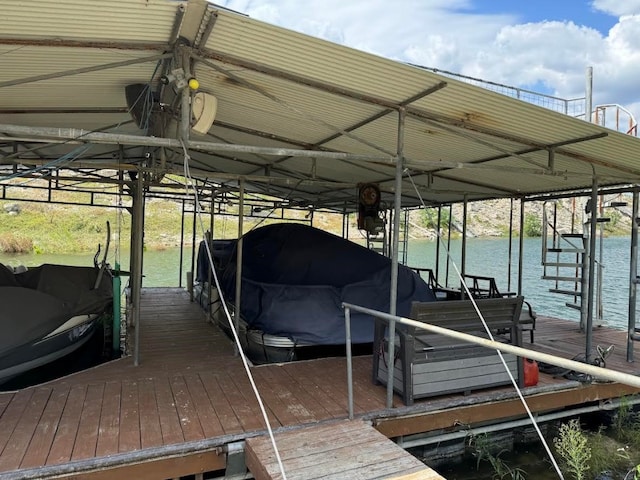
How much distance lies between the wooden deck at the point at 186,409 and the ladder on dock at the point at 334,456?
0.15m

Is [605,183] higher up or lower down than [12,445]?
higher up

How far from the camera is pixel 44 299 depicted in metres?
5.23

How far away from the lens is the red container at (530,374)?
4305 millimetres

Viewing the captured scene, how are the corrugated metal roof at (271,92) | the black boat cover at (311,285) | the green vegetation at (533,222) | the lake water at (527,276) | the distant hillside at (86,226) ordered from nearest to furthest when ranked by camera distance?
the corrugated metal roof at (271,92)
the black boat cover at (311,285)
the lake water at (527,276)
the green vegetation at (533,222)
the distant hillside at (86,226)

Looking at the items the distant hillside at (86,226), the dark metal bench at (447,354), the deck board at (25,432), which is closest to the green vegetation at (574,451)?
the dark metal bench at (447,354)

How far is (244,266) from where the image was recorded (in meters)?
6.31

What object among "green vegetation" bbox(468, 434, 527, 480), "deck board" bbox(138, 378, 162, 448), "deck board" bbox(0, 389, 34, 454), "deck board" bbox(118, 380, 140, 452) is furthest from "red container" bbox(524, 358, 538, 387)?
"deck board" bbox(0, 389, 34, 454)

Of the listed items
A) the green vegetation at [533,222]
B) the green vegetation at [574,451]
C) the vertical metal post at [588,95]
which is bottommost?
the green vegetation at [574,451]

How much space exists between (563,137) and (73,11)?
3816 millimetres

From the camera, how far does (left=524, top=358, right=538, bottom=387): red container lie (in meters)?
4.30

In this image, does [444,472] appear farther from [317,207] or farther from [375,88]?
[317,207]

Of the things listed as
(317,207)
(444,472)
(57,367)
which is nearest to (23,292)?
(57,367)

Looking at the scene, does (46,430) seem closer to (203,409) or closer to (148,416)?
(148,416)

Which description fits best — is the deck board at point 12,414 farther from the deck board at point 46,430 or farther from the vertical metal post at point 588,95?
the vertical metal post at point 588,95
